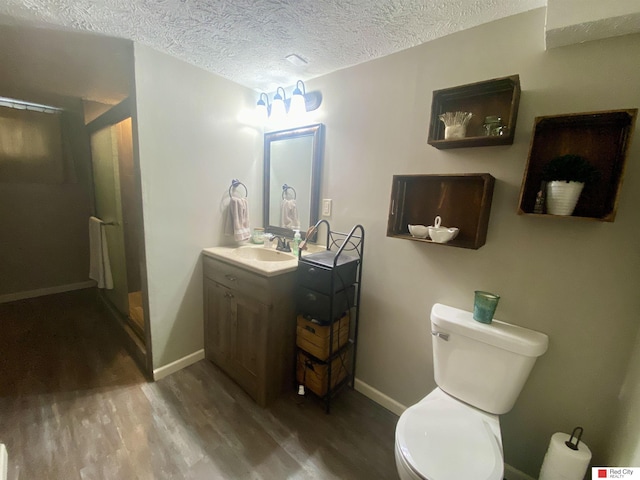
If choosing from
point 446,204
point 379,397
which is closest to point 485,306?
point 446,204

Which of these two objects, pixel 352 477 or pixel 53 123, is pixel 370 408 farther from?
pixel 53 123

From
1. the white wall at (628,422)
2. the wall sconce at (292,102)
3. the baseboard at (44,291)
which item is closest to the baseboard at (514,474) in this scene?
the white wall at (628,422)

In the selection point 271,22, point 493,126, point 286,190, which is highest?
point 271,22

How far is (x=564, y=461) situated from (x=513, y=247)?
2.79 feet

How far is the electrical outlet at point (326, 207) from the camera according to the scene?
6.07ft

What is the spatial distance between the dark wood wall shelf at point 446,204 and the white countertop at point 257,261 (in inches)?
25.6

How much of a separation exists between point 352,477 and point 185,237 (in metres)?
1.76

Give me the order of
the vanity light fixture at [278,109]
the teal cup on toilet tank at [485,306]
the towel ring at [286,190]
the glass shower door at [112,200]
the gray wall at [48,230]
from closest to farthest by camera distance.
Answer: the teal cup on toilet tank at [485,306] < the vanity light fixture at [278,109] < the towel ring at [286,190] < the glass shower door at [112,200] < the gray wall at [48,230]

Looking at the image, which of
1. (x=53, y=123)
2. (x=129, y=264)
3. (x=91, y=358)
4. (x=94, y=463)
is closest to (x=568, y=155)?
(x=94, y=463)

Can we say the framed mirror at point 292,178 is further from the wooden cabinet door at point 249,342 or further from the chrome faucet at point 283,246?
the wooden cabinet door at point 249,342

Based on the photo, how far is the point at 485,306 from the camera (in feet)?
3.93

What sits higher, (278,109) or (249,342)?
→ (278,109)

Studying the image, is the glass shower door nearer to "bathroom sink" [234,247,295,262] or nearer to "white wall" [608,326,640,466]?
"bathroom sink" [234,247,295,262]

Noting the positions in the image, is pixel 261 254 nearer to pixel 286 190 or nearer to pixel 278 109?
pixel 286 190
